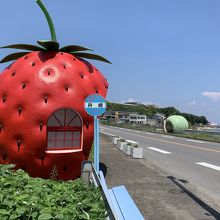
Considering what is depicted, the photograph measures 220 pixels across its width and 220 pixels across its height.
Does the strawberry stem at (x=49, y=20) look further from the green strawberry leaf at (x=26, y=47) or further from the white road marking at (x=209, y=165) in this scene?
the white road marking at (x=209, y=165)

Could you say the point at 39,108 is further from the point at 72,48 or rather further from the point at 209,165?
the point at 209,165

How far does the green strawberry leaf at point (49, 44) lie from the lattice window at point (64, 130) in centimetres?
184

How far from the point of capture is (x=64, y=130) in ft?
30.9

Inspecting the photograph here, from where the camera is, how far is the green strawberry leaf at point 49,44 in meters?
9.84

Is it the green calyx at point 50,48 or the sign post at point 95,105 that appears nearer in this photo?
the sign post at point 95,105

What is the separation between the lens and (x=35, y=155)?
29.7ft

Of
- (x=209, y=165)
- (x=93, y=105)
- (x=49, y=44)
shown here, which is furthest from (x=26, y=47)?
(x=209, y=165)

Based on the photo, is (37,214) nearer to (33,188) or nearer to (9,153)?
(33,188)

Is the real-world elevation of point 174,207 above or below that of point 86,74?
Answer: below

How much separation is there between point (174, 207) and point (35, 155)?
3358mm

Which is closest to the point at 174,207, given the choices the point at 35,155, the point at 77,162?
the point at 77,162

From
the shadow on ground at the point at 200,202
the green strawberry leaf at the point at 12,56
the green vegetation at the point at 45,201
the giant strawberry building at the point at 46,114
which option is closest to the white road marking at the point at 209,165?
the shadow on ground at the point at 200,202

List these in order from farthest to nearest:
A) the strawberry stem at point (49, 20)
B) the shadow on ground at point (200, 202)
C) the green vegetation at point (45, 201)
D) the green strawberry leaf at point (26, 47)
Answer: the strawberry stem at point (49, 20)
the green strawberry leaf at point (26, 47)
the shadow on ground at point (200, 202)
the green vegetation at point (45, 201)

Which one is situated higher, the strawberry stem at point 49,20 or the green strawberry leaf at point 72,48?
the strawberry stem at point 49,20
